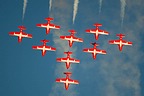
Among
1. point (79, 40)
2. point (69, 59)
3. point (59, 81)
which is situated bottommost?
point (59, 81)

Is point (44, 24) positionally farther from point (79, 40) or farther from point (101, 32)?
point (101, 32)

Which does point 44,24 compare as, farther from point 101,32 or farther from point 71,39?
point 101,32

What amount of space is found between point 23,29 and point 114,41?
21054mm

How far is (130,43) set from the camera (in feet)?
229

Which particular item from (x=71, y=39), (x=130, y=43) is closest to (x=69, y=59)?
(x=71, y=39)

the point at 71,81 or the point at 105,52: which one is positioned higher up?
the point at 105,52

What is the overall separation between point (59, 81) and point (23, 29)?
1429cm

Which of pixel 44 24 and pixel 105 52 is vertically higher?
pixel 44 24

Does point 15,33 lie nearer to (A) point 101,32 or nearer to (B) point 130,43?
(A) point 101,32

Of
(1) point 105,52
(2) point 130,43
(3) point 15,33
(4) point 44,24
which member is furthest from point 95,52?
(3) point 15,33

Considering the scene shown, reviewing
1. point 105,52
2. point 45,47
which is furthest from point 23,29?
point 105,52

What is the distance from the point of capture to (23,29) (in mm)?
66250

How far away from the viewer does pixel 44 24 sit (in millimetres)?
67125

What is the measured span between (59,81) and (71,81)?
2.82 metres
